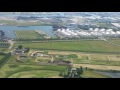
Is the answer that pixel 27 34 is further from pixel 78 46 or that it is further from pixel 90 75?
pixel 90 75

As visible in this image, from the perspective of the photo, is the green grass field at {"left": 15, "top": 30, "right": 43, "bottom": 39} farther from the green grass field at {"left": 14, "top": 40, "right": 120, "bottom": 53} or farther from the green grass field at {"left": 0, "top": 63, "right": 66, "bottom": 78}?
the green grass field at {"left": 0, "top": 63, "right": 66, "bottom": 78}

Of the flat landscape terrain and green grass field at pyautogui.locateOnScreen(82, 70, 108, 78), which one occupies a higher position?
the flat landscape terrain

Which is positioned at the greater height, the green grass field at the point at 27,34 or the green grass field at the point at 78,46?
the green grass field at the point at 27,34

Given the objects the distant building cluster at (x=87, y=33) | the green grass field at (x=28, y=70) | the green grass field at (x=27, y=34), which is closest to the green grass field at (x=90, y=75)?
the green grass field at (x=28, y=70)

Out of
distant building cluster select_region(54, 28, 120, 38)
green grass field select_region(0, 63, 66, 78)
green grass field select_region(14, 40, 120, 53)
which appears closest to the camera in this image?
green grass field select_region(0, 63, 66, 78)

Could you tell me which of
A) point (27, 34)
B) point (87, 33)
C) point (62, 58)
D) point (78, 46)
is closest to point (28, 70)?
point (62, 58)

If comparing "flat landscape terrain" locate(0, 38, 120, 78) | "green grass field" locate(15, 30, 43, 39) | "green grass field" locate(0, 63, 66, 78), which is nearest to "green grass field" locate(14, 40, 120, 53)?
"flat landscape terrain" locate(0, 38, 120, 78)

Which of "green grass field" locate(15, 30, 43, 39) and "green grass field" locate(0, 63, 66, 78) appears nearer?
"green grass field" locate(0, 63, 66, 78)

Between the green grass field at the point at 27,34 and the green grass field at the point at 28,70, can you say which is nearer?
the green grass field at the point at 28,70

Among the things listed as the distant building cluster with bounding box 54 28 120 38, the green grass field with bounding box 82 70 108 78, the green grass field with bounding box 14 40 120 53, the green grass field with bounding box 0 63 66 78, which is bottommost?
the green grass field with bounding box 82 70 108 78

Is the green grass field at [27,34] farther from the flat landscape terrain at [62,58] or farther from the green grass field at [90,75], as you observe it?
the green grass field at [90,75]
